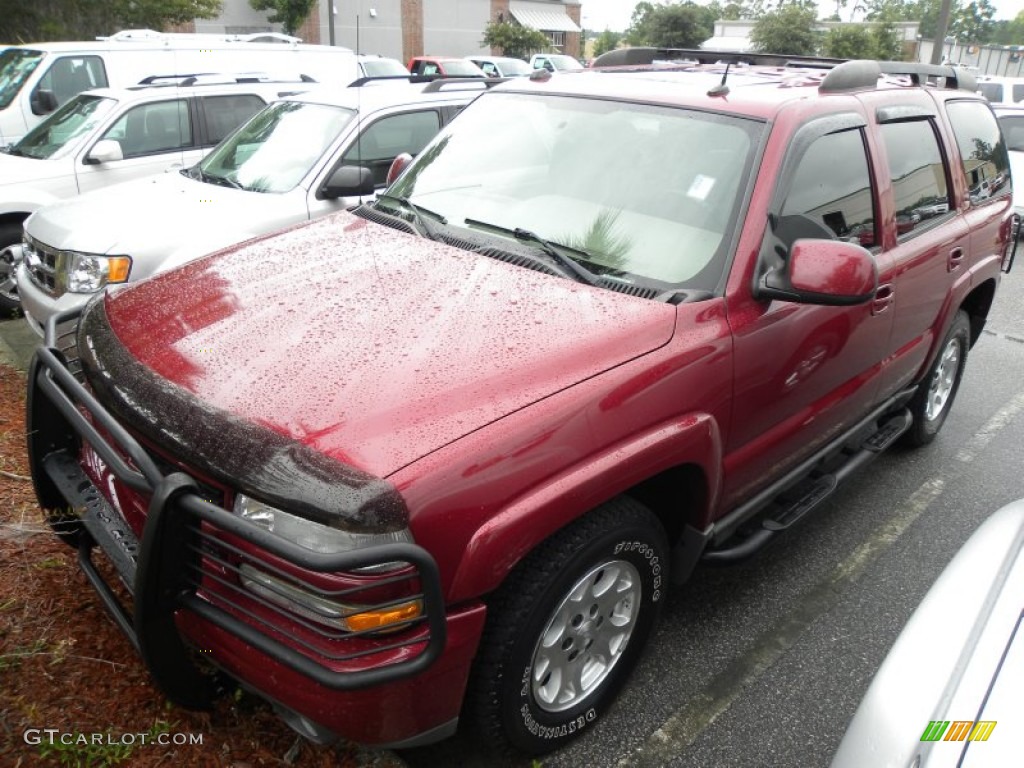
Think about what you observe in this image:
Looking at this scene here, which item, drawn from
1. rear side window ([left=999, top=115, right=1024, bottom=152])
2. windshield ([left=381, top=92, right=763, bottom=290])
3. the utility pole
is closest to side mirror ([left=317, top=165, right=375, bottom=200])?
windshield ([left=381, top=92, right=763, bottom=290])

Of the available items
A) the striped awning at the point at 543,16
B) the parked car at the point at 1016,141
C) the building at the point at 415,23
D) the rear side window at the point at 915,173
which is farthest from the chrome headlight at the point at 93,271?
the striped awning at the point at 543,16

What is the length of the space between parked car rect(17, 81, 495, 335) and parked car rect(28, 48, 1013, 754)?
5.95ft

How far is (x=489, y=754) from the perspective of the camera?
2.49m

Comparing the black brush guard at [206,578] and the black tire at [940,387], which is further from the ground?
the black brush guard at [206,578]

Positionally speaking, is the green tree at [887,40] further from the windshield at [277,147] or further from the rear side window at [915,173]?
the rear side window at [915,173]

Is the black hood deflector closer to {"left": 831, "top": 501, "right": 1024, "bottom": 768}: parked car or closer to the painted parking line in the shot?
{"left": 831, "top": 501, "right": 1024, "bottom": 768}: parked car

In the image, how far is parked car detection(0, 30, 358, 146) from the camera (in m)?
9.23

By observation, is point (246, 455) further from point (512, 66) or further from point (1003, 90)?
point (512, 66)

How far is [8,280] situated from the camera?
5828 mm

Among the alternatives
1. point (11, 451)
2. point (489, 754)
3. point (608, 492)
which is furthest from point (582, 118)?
point (11, 451)

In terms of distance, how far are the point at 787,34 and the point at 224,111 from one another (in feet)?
100

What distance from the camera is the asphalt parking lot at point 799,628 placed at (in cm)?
259

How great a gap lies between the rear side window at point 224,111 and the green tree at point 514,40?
32863 mm

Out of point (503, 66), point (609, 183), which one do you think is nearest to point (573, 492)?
point (609, 183)
